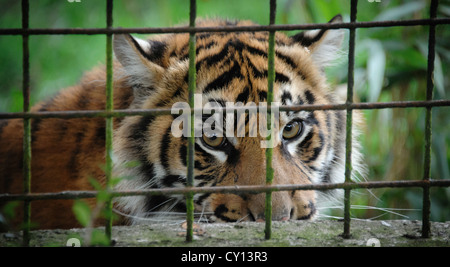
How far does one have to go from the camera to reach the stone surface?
1.46 metres

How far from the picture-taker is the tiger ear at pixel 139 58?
209cm

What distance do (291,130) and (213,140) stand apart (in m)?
0.39

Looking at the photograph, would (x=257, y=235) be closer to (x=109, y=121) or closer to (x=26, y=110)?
(x=109, y=121)

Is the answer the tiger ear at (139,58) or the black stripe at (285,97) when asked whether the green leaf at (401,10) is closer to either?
the black stripe at (285,97)

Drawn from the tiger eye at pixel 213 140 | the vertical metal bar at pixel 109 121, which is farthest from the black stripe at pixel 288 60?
the vertical metal bar at pixel 109 121

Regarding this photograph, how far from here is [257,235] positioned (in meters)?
1.53

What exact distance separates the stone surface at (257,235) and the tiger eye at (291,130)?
Result: 0.65m

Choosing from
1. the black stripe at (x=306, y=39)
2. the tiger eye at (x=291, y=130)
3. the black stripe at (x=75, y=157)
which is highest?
the black stripe at (x=306, y=39)

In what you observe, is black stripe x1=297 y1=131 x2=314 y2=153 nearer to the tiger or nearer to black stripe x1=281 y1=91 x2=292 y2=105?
the tiger

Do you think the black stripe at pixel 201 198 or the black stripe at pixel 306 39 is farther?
the black stripe at pixel 306 39

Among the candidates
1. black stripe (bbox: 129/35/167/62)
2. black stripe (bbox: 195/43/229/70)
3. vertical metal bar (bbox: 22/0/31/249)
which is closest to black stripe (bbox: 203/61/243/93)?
black stripe (bbox: 195/43/229/70)

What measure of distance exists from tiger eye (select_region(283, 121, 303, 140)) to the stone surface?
2.13ft
